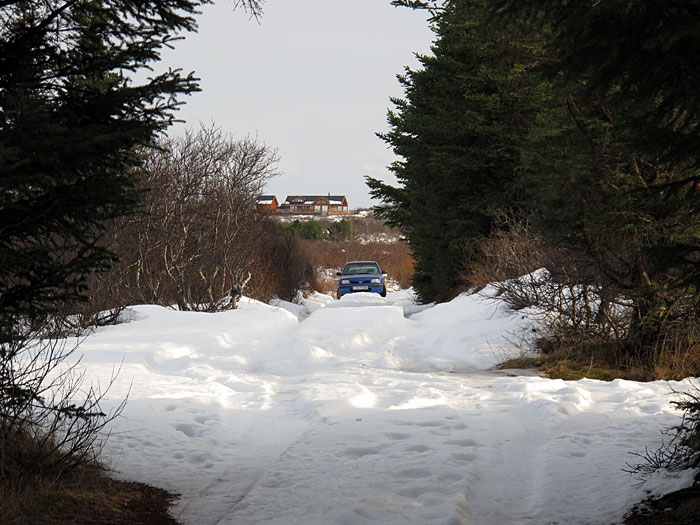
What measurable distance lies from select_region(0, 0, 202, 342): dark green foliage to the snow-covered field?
211 centimetres

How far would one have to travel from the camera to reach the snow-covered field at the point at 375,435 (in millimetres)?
5035

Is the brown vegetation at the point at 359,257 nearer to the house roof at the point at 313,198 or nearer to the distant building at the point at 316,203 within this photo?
the distant building at the point at 316,203

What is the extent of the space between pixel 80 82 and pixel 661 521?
5.13 m

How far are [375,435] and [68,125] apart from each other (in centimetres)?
430

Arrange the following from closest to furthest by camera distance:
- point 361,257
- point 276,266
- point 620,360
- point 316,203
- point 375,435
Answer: point 375,435 < point 620,360 < point 276,266 < point 361,257 < point 316,203

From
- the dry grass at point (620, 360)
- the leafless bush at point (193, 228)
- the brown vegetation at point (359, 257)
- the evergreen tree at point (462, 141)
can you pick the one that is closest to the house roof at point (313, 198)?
the brown vegetation at point (359, 257)

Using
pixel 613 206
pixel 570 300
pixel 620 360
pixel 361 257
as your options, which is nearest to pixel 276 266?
pixel 570 300

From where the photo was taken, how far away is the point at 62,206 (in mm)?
4422

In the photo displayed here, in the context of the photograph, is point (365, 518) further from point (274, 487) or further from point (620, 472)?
point (620, 472)

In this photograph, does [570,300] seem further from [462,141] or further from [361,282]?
[361,282]

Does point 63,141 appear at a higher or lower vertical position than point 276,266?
lower

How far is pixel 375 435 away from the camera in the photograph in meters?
7.02

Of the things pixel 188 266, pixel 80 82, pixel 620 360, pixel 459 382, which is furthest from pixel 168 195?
pixel 80 82

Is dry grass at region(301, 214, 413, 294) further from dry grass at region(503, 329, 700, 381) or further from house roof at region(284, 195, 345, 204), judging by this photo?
house roof at region(284, 195, 345, 204)
